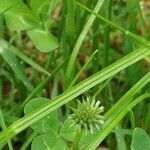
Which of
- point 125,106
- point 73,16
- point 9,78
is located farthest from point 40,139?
point 9,78

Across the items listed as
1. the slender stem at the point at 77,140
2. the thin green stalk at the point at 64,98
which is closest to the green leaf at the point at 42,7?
the thin green stalk at the point at 64,98

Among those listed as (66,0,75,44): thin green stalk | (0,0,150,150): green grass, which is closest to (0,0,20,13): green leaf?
(0,0,150,150): green grass

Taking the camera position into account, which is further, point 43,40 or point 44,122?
point 43,40

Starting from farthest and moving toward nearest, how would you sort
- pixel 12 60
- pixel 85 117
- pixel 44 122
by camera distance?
1. pixel 12 60
2. pixel 44 122
3. pixel 85 117

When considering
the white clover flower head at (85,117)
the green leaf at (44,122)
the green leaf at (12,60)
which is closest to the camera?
the white clover flower head at (85,117)

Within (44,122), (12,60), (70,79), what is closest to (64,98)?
(44,122)

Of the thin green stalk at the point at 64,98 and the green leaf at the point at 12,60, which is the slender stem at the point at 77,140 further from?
the green leaf at the point at 12,60

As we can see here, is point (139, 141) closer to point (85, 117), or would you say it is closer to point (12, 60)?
point (85, 117)
